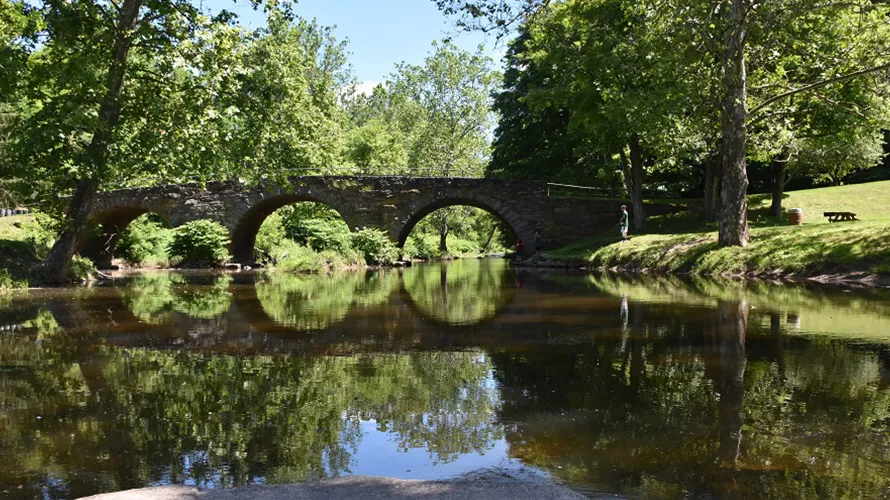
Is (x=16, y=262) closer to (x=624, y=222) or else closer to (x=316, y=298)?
(x=316, y=298)

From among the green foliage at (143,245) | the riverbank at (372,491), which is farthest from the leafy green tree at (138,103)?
the green foliage at (143,245)

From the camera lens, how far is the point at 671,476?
172 inches

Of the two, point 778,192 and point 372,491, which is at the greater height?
point 778,192

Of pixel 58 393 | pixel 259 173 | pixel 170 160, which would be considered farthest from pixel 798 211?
pixel 58 393

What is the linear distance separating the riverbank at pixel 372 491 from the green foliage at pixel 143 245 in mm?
33161

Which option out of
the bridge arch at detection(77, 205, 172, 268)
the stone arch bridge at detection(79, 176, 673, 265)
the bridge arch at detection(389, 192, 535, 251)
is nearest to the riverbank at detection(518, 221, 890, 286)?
the stone arch bridge at detection(79, 176, 673, 265)

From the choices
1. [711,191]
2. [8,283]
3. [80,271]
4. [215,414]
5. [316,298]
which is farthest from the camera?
Result: [711,191]

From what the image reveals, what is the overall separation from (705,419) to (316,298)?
11978mm

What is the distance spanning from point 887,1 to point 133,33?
53.3 ft

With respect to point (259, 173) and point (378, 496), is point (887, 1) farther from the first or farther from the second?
point (378, 496)

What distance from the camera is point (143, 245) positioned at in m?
37.2

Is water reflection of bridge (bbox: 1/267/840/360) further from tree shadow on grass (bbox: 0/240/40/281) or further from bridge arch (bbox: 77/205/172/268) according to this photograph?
bridge arch (bbox: 77/205/172/268)

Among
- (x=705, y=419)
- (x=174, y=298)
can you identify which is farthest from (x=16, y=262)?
(x=705, y=419)

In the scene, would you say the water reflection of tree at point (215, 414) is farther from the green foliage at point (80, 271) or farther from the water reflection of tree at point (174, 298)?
the green foliage at point (80, 271)
